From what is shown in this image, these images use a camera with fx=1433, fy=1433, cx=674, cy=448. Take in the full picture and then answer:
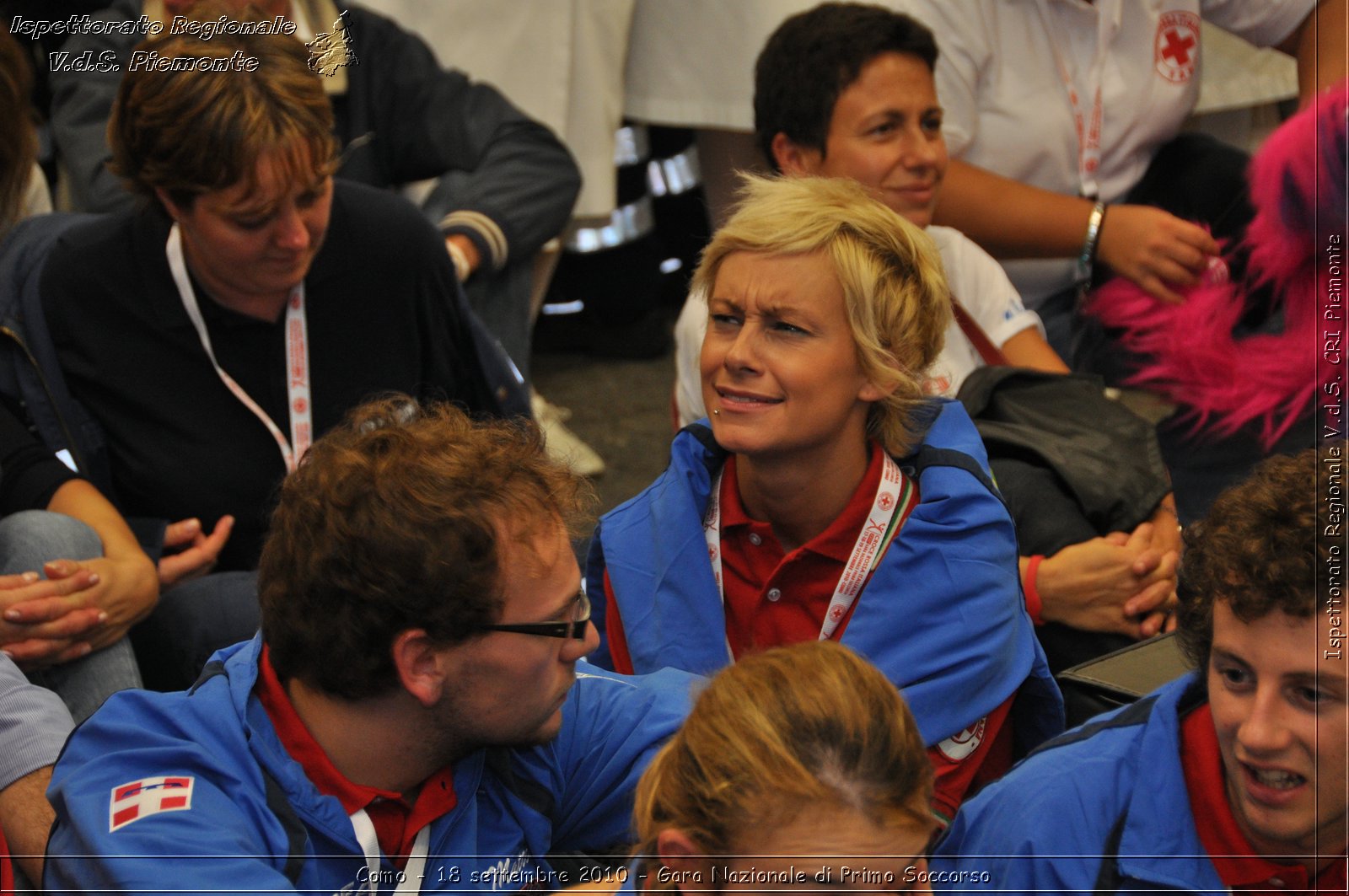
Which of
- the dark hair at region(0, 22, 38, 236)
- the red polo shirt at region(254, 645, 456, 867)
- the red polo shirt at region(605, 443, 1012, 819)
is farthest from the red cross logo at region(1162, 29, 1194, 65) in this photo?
the red polo shirt at region(254, 645, 456, 867)

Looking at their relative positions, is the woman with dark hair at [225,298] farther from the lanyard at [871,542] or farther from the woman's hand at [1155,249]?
the woman's hand at [1155,249]

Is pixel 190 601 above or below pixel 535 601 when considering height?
below

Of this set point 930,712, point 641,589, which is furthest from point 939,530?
point 641,589

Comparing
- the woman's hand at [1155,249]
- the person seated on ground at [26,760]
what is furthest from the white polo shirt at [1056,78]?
the person seated on ground at [26,760]

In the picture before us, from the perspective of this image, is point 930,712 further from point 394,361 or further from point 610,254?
point 610,254

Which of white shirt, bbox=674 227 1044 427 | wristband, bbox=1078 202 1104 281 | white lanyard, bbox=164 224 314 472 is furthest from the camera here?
wristband, bbox=1078 202 1104 281

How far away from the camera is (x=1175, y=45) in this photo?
12.3 feet

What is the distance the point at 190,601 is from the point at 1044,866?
1.63m

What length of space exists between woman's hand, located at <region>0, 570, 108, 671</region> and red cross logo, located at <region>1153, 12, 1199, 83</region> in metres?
2.88

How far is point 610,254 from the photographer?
5031mm

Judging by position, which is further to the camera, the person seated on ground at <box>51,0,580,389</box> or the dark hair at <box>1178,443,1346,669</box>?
the person seated on ground at <box>51,0,580,389</box>

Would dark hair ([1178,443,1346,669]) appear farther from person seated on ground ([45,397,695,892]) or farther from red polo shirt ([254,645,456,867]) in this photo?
red polo shirt ([254,645,456,867])

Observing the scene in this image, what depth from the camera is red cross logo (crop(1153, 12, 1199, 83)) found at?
373cm

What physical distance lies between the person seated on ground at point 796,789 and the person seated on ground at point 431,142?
85.0 inches
